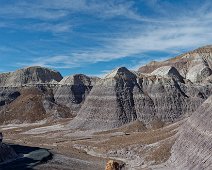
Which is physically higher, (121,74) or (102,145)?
(121,74)

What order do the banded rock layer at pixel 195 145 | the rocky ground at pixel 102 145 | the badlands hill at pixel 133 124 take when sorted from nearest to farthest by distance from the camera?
the banded rock layer at pixel 195 145 → the badlands hill at pixel 133 124 → the rocky ground at pixel 102 145

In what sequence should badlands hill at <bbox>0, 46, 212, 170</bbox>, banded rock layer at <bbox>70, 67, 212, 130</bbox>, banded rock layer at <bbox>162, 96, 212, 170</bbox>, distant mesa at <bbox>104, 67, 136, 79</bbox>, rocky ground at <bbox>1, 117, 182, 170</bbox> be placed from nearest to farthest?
1. banded rock layer at <bbox>162, 96, 212, 170</bbox>
2. badlands hill at <bbox>0, 46, 212, 170</bbox>
3. rocky ground at <bbox>1, 117, 182, 170</bbox>
4. banded rock layer at <bbox>70, 67, 212, 130</bbox>
5. distant mesa at <bbox>104, 67, 136, 79</bbox>

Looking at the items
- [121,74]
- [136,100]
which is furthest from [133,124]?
[121,74]

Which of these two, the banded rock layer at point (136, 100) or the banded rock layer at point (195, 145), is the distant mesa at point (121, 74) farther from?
the banded rock layer at point (195, 145)

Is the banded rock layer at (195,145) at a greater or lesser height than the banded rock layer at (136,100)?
lesser

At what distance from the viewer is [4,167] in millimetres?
73875

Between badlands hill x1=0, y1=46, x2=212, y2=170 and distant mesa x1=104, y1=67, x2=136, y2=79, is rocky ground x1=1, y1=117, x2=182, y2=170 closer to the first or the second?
badlands hill x1=0, y1=46, x2=212, y2=170

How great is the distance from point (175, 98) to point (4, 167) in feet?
227

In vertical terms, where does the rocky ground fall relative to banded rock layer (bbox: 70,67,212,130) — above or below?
below

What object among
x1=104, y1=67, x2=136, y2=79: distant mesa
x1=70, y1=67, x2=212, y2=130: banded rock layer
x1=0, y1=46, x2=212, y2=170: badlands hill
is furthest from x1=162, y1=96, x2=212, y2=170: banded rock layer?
x1=104, y1=67, x2=136, y2=79: distant mesa

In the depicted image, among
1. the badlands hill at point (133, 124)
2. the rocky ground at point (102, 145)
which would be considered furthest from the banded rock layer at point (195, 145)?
the rocky ground at point (102, 145)

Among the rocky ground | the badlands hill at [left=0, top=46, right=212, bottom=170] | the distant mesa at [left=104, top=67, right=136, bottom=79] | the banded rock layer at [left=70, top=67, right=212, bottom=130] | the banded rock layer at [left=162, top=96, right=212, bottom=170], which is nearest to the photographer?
the banded rock layer at [left=162, top=96, right=212, bottom=170]

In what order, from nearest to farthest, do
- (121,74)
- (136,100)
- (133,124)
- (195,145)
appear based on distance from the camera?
1. (195,145)
2. (133,124)
3. (136,100)
4. (121,74)

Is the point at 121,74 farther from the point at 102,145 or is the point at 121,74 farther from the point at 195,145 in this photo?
the point at 195,145
